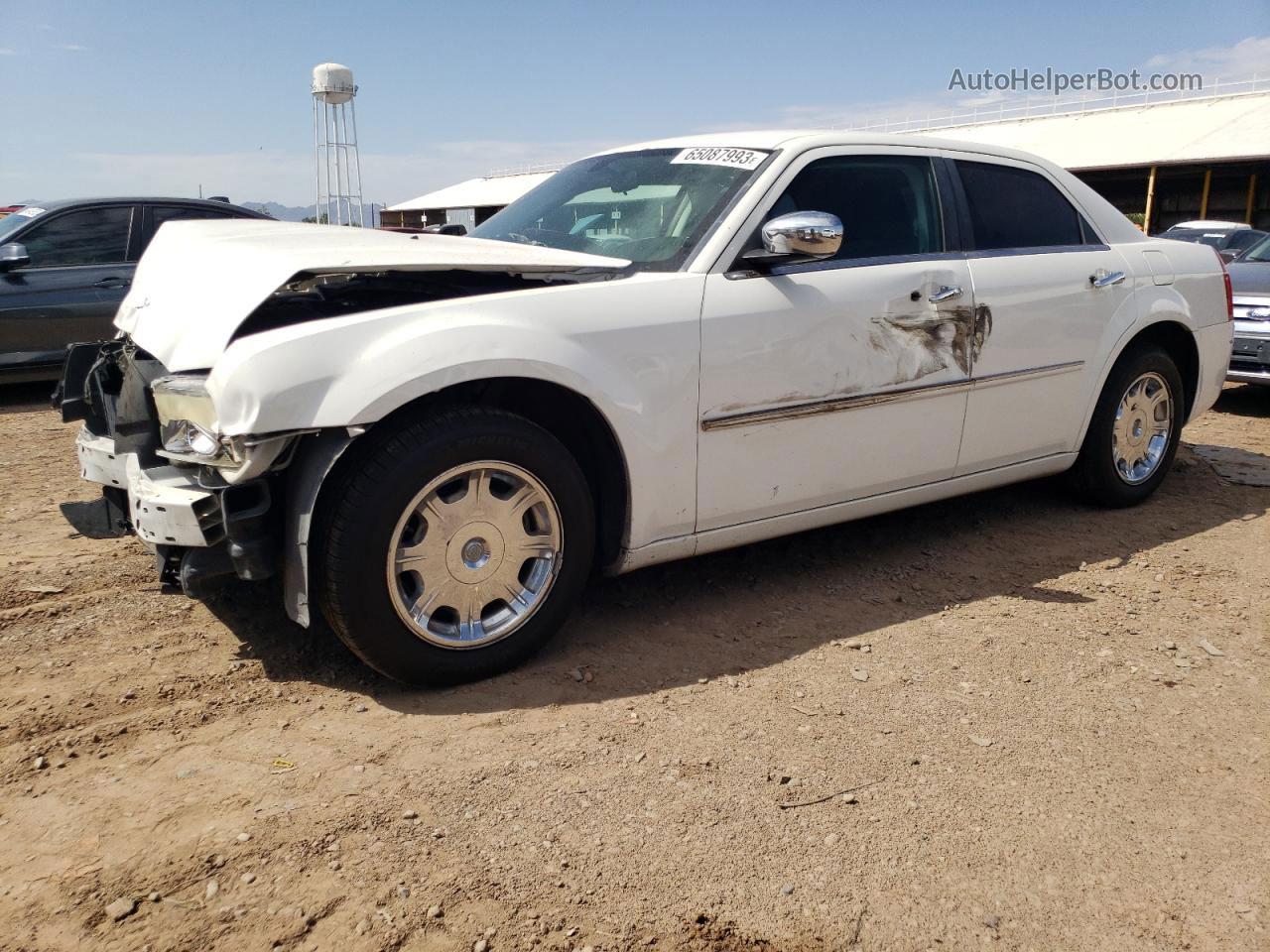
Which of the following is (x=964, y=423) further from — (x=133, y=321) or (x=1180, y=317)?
(x=133, y=321)

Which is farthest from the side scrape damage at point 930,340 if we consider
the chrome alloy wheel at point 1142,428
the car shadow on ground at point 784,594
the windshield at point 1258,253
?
the windshield at point 1258,253

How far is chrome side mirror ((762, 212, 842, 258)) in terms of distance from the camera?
3338 millimetres

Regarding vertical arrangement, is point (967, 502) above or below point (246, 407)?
below

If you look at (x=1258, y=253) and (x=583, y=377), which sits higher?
(x=1258, y=253)

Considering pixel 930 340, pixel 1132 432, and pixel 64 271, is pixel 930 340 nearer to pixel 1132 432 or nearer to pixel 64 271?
pixel 1132 432

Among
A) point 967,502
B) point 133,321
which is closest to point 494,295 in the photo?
point 133,321

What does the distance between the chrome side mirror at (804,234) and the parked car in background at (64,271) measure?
6.02 meters

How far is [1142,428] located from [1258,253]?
5169mm

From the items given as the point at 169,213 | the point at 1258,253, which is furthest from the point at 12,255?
the point at 1258,253

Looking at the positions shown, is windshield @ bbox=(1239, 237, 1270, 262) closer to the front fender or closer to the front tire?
the front fender

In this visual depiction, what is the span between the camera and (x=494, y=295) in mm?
3100

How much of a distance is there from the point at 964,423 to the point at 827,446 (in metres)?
0.77

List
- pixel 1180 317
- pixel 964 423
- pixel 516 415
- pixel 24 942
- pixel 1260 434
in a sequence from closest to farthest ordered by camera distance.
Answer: pixel 24 942, pixel 516 415, pixel 964 423, pixel 1180 317, pixel 1260 434

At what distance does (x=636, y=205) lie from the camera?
12.7 ft
